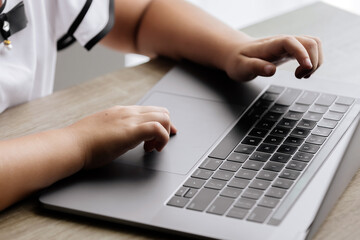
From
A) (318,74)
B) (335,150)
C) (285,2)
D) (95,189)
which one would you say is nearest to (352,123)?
(335,150)

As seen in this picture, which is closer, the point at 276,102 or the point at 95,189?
the point at 95,189

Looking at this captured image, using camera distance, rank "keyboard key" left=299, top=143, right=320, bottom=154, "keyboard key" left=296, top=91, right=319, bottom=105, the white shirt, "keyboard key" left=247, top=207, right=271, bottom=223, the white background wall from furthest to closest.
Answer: the white background wall < the white shirt < "keyboard key" left=296, top=91, right=319, bottom=105 < "keyboard key" left=299, top=143, right=320, bottom=154 < "keyboard key" left=247, top=207, right=271, bottom=223

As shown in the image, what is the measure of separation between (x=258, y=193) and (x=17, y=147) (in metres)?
0.25

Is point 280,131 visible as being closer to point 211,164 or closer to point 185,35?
point 211,164

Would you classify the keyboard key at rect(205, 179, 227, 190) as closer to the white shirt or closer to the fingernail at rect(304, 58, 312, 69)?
the fingernail at rect(304, 58, 312, 69)

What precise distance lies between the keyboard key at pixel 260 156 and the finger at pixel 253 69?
0.15m

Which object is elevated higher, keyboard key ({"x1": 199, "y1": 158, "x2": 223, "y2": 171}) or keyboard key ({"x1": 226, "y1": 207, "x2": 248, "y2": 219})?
keyboard key ({"x1": 199, "y1": 158, "x2": 223, "y2": 171})

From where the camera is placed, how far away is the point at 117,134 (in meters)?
0.66

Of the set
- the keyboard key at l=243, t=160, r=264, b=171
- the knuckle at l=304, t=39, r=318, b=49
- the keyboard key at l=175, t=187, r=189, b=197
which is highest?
the knuckle at l=304, t=39, r=318, b=49

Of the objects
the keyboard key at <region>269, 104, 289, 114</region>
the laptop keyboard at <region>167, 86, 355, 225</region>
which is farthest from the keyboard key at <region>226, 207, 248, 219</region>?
the keyboard key at <region>269, 104, 289, 114</region>

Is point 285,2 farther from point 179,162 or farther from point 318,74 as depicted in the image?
point 179,162

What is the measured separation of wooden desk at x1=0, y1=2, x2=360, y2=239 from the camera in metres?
0.58

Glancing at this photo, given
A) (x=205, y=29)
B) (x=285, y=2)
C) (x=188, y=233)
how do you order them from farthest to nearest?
(x=285, y=2) < (x=205, y=29) < (x=188, y=233)

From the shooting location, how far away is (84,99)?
821 mm
